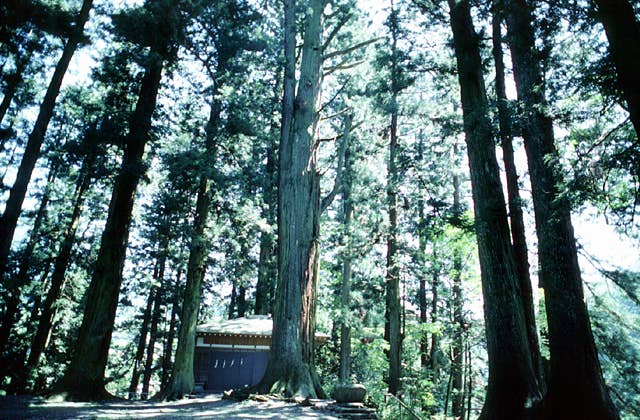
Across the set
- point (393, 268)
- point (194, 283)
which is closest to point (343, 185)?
point (393, 268)

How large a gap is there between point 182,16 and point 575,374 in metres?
12.7

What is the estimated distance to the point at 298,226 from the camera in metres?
8.44

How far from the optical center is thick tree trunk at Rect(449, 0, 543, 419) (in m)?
5.27

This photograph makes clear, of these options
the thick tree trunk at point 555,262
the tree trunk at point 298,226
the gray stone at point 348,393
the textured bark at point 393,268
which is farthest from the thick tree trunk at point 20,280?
the thick tree trunk at point 555,262

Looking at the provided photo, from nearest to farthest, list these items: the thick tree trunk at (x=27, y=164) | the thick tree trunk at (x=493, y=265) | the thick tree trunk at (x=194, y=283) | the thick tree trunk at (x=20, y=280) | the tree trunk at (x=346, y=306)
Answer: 1. the thick tree trunk at (x=493, y=265)
2. the thick tree trunk at (x=27, y=164)
3. the thick tree trunk at (x=194, y=283)
4. the tree trunk at (x=346, y=306)
5. the thick tree trunk at (x=20, y=280)

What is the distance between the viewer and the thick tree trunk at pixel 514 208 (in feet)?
22.7

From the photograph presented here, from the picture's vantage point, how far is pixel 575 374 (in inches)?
194

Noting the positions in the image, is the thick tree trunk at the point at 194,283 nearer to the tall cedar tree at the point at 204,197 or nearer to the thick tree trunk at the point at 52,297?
the tall cedar tree at the point at 204,197

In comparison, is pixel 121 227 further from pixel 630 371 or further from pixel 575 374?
pixel 630 371

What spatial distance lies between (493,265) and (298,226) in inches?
163

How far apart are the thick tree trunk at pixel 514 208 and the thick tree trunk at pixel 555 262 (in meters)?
0.38

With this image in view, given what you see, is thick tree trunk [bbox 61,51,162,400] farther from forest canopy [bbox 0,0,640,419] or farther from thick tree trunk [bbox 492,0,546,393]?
thick tree trunk [bbox 492,0,546,393]

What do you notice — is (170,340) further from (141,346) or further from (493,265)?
(493,265)

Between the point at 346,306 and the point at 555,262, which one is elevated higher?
the point at 555,262
